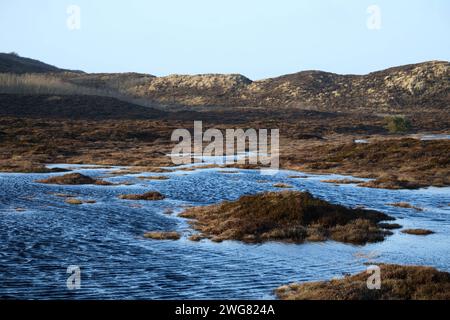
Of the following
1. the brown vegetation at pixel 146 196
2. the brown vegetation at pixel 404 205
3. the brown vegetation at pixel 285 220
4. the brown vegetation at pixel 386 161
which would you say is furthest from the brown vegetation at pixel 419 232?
the brown vegetation at pixel 386 161

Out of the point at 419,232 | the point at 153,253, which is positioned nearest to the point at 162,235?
the point at 153,253

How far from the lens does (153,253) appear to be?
85.9ft

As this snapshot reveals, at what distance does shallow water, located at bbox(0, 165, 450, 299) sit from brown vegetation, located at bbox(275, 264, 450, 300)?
4.12ft

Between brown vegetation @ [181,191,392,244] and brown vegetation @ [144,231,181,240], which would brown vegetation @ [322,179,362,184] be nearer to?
brown vegetation @ [181,191,392,244]

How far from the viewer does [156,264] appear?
24.0 metres

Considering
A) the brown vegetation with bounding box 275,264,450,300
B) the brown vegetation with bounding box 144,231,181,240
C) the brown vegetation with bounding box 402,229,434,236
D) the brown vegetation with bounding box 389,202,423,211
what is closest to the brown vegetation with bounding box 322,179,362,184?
the brown vegetation with bounding box 389,202,423,211

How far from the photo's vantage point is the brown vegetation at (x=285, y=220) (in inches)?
1188

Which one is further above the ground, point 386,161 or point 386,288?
point 386,161

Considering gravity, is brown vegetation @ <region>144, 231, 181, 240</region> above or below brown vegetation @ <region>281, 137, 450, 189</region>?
below

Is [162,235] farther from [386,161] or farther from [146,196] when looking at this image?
[386,161]

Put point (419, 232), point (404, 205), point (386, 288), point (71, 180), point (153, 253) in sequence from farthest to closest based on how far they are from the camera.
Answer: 1. point (71, 180)
2. point (404, 205)
3. point (419, 232)
4. point (153, 253)
5. point (386, 288)

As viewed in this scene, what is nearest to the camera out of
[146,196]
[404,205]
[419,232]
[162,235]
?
[162,235]

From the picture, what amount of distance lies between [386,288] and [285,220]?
13.4 m

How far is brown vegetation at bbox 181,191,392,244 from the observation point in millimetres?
30172
